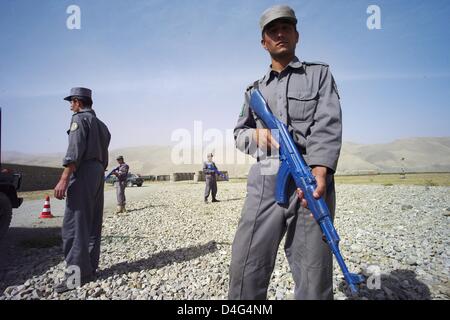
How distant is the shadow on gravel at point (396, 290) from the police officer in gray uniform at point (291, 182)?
65.7 inches

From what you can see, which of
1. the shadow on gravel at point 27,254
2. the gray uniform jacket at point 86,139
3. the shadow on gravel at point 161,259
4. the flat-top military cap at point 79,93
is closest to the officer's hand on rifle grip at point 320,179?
the gray uniform jacket at point 86,139

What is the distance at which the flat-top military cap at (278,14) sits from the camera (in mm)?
2021

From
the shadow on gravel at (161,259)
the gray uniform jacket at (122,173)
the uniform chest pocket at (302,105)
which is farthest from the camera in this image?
the gray uniform jacket at (122,173)

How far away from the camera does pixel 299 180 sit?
192cm

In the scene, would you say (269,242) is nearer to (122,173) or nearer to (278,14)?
(278,14)

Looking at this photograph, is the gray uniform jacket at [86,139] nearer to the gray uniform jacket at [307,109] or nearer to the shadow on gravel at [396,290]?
the gray uniform jacket at [307,109]

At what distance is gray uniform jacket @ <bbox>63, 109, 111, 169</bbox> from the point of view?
11.5 feet

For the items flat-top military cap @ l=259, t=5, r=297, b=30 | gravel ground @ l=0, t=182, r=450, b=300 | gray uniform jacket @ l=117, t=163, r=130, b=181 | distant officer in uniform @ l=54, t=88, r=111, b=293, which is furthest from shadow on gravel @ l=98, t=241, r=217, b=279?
gray uniform jacket @ l=117, t=163, r=130, b=181

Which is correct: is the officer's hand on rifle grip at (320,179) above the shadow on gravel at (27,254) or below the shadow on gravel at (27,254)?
above

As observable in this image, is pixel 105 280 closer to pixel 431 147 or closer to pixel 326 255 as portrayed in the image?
pixel 326 255

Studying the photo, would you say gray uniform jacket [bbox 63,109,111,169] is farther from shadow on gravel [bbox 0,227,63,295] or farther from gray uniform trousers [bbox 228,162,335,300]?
gray uniform trousers [bbox 228,162,335,300]

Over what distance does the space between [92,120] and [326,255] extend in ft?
11.3
